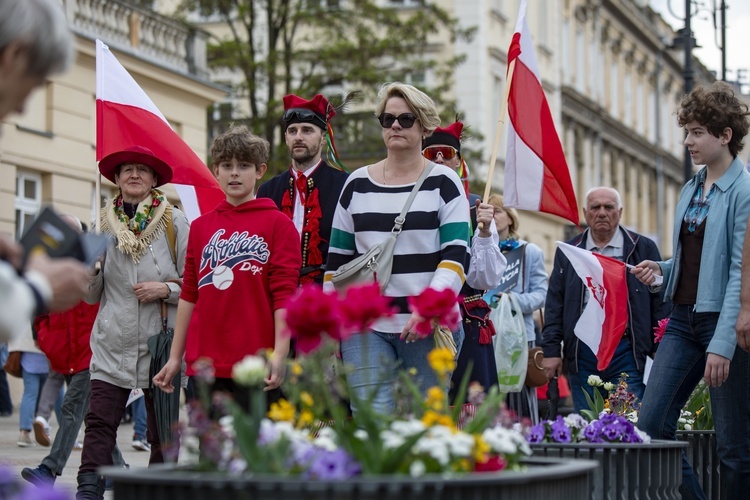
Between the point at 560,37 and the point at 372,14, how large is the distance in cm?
2508

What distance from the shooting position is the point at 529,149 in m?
9.00

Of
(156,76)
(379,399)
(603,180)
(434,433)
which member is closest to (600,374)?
(379,399)

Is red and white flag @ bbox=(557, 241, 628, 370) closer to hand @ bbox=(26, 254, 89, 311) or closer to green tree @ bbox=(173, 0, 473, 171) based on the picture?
hand @ bbox=(26, 254, 89, 311)

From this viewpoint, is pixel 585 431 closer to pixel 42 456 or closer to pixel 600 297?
pixel 600 297

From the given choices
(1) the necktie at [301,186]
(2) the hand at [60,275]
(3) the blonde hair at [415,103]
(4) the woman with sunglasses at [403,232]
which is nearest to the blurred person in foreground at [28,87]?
(2) the hand at [60,275]

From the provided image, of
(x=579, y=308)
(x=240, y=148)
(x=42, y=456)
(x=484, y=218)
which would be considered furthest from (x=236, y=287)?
(x=42, y=456)

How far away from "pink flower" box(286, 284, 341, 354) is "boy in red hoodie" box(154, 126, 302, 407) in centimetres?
286

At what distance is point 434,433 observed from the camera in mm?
4125

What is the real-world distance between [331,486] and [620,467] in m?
2.10

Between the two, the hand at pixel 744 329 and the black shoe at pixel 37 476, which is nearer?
the hand at pixel 744 329

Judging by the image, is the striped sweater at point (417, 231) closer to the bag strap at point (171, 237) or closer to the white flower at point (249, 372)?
the bag strap at point (171, 237)

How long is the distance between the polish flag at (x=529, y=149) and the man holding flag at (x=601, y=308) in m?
0.91

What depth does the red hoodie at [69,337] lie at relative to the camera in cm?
1016

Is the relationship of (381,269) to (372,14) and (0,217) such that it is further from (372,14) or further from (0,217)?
(372,14)
